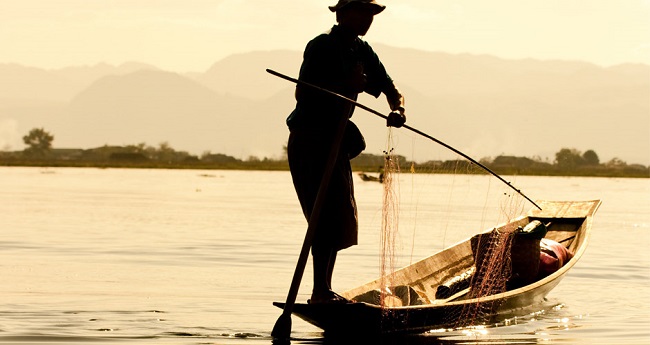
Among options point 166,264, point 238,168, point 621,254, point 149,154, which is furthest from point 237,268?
point 149,154

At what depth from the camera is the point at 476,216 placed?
2970cm

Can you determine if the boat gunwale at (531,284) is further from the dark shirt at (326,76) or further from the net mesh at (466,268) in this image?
the dark shirt at (326,76)

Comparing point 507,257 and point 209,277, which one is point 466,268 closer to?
point 507,257

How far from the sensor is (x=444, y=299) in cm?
1122

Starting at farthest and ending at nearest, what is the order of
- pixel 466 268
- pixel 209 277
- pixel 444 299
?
pixel 209 277 → pixel 466 268 → pixel 444 299

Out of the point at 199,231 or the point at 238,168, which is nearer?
the point at 199,231

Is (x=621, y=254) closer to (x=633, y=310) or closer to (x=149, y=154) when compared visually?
(x=633, y=310)

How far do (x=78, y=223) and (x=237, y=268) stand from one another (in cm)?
861

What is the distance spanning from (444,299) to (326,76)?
2.92 meters

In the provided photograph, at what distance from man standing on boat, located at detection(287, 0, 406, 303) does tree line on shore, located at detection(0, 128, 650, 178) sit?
76996 millimetres

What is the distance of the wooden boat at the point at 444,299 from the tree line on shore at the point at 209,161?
73368mm

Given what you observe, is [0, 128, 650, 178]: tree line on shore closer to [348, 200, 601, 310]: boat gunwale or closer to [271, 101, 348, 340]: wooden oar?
[348, 200, 601, 310]: boat gunwale

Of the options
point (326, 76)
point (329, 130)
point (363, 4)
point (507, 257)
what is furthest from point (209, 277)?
point (363, 4)

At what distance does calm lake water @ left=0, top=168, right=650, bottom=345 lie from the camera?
980 cm
